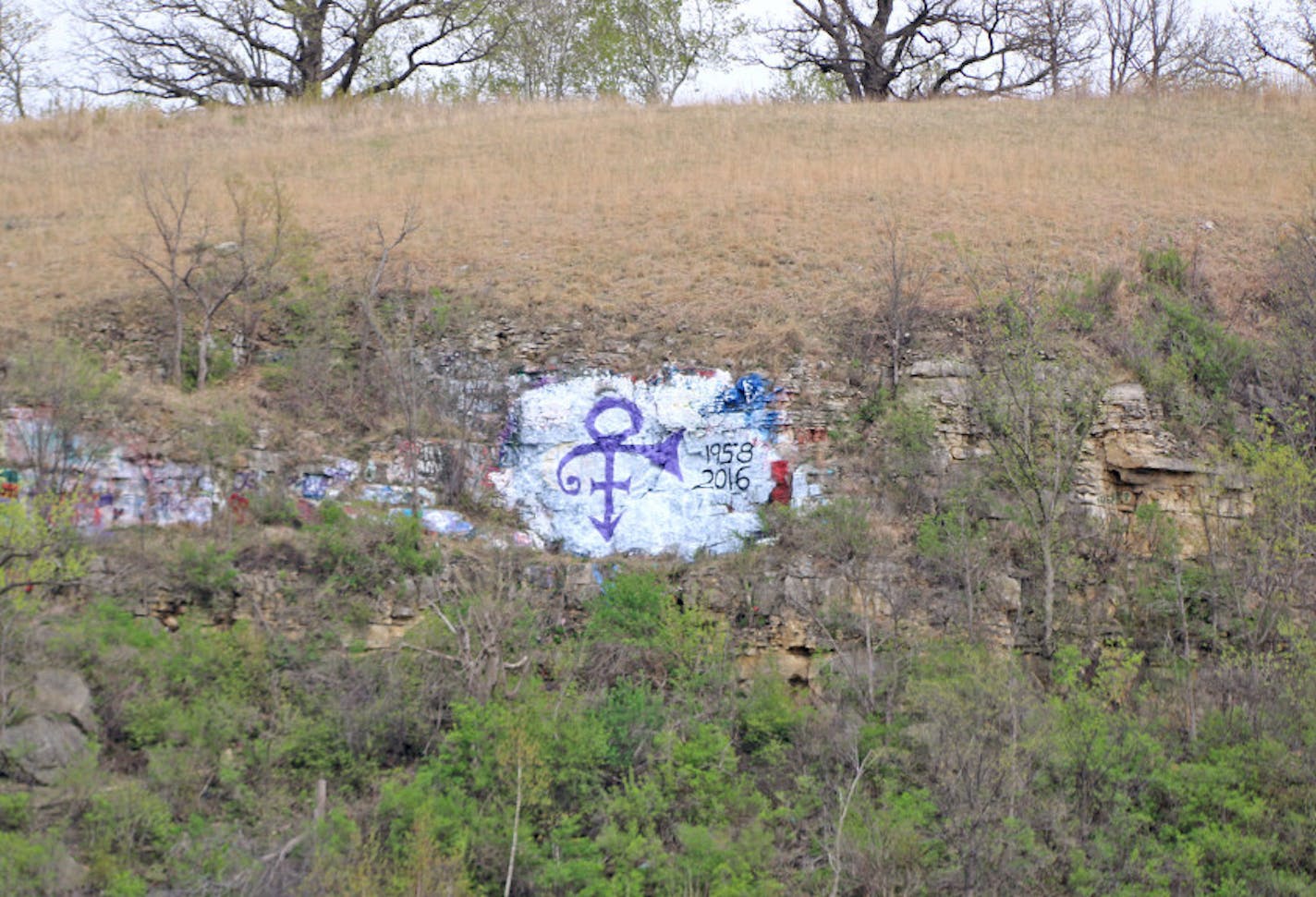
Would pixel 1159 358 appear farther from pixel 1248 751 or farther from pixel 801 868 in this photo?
pixel 801 868

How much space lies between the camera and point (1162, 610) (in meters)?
11.5

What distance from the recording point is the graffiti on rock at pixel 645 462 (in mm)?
12414

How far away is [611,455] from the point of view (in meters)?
12.9

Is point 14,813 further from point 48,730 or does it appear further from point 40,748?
point 48,730

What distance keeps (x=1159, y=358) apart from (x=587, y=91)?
20229mm

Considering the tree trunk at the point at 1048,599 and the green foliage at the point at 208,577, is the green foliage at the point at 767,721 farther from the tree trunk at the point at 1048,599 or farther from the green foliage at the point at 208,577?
the green foliage at the point at 208,577

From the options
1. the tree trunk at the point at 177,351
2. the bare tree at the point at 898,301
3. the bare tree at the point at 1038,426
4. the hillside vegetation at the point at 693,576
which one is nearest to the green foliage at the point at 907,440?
the hillside vegetation at the point at 693,576

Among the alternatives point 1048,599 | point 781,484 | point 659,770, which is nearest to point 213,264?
point 781,484

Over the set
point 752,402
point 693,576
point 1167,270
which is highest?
point 1167,270

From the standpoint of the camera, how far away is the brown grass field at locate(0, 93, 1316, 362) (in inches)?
591

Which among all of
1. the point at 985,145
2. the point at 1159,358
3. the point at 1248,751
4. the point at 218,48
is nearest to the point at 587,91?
the point at 218,48

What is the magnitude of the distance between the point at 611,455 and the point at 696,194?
20.6 feet

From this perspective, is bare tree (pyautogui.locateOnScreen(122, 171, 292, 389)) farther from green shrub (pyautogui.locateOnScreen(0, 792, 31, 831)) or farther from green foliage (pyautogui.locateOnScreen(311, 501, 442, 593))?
green shrub (pyautogui.locateOnScreen(0, 792, 31, 831))

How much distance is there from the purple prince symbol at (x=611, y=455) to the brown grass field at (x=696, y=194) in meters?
1.60
